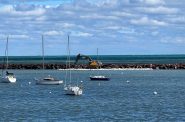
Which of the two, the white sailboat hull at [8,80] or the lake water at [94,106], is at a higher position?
the white sailboat hull at [8,80]

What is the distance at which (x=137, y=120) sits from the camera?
57.5 metres

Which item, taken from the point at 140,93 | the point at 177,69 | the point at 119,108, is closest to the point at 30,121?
the point at 119,108

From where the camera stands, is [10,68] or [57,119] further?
[10,68]

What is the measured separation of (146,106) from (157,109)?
3705 millimetres

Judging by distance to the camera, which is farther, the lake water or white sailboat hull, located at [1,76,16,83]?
white sailboat hull, located at [1,76,16,83]

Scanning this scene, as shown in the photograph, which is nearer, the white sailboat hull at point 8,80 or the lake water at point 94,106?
the lake water at point 94,106

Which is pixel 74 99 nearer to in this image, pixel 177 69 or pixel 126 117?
pixel 126 117

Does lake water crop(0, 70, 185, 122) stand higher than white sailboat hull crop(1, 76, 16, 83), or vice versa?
white sailboat hull crop(1, 76, 16, 83)

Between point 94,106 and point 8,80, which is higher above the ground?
point 8,80

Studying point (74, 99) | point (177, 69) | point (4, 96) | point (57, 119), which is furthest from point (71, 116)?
point (177, 69)

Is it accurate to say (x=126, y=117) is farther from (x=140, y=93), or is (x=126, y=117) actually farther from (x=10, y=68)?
(x=10, y=68)

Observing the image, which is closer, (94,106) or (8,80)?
(94,106)

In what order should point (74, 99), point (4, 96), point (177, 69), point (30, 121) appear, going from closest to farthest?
1. point (30, 121)
2. point (74, 99)
3. point (4, 96)
4. point (177, 69)

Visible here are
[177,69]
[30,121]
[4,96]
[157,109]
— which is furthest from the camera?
[177,69]
